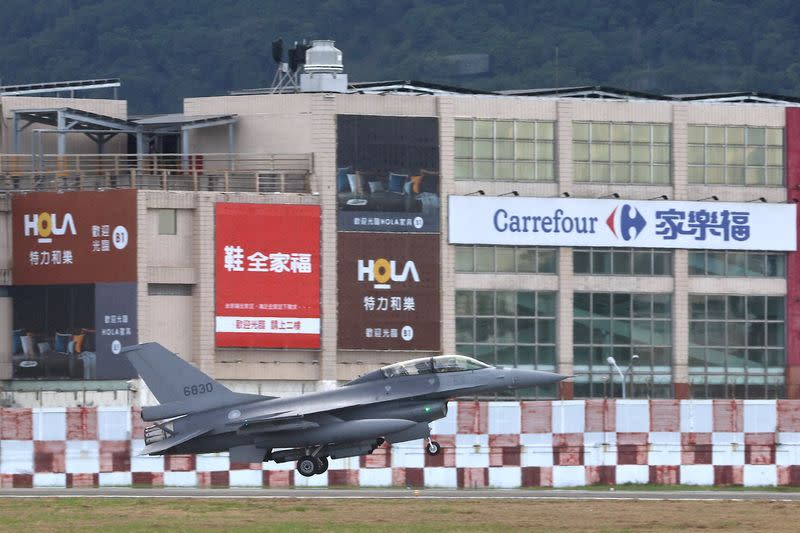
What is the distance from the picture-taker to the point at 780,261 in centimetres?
8306

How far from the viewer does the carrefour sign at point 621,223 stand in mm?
79500

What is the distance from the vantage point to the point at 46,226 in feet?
252

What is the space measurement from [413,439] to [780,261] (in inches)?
1533

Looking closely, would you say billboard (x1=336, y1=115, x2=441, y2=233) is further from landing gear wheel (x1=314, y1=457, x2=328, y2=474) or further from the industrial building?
landing gear wheel (x1=314, y1=457, x2=328, y2=474)

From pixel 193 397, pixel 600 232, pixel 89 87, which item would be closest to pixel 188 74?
pixel 89 87

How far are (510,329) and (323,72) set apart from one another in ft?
46.0

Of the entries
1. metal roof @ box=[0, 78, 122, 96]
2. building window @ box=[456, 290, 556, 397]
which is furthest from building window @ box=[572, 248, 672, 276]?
metal roof @ box=[0, 78, 122, 96]

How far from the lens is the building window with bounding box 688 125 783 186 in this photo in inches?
3243

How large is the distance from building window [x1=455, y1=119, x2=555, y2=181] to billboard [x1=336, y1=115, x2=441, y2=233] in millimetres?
1355

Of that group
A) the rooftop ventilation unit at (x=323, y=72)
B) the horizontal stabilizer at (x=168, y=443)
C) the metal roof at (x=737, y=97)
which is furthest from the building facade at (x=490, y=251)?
the horizontal stabilizer at (x=168, y=443)

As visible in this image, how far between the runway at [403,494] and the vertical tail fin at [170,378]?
8.74ft

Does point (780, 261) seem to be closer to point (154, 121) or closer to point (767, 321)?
point (767, 321)

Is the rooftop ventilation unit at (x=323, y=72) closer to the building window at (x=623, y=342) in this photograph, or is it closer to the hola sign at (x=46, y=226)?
the hola sign at (x=46, y=226)

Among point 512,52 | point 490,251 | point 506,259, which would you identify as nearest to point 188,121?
point 490,251
